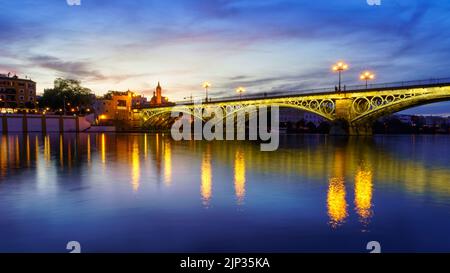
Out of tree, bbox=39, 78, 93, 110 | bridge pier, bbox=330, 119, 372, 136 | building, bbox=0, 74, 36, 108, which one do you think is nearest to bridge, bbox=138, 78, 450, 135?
bridge pier, bbox=330, 119, 372, 136

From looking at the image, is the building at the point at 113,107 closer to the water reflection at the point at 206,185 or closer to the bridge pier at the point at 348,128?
the bridge pier at the point at 348,128

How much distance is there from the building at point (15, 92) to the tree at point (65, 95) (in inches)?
234

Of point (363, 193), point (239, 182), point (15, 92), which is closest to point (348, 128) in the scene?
point (239, 182)

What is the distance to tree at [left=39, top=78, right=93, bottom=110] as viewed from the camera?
111 metres

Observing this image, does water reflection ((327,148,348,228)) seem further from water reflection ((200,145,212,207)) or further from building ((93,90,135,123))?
building ((93,90,135,123))

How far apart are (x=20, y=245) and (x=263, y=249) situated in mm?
4819

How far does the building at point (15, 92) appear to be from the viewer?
11525 centimetres

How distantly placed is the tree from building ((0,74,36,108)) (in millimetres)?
5940

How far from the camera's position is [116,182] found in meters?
13.7

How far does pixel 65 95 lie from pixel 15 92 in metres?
23.0

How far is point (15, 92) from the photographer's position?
388 ft

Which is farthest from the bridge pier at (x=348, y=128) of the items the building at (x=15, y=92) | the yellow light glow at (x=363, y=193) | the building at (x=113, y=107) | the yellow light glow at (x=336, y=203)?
the building at (x=15, y=92)

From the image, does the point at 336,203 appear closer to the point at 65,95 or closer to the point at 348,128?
the point at 348,128
